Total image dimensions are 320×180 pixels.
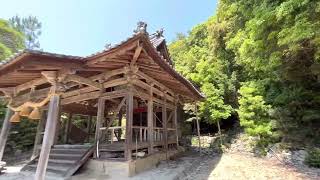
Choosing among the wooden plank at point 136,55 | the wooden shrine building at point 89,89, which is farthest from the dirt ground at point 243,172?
the wooden plank at point 136,55

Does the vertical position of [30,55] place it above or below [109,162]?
above

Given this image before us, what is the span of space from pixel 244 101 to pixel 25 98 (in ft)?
35.6

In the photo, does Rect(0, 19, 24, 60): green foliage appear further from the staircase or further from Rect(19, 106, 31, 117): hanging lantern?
Rect(19, 106, 31, 117): hanging lantern

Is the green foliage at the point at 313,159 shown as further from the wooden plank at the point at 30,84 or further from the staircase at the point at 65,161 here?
the wooden plank at the point at 30,84

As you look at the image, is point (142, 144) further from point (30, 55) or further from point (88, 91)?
point (30, 55)

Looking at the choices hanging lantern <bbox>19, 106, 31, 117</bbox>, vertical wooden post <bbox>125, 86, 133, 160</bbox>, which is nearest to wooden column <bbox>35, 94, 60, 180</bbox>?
hanging lantern <bbox>19, 106, 31, 117</bbox>

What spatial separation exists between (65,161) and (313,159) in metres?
9.84

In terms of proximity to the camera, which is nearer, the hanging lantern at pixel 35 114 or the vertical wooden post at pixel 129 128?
the hanging lantern at pixel 35 114

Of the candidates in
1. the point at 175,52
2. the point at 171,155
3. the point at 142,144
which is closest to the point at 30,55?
the point at 142,144

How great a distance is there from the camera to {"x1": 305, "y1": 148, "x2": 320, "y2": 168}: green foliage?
1048 cm

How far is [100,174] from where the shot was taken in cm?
831

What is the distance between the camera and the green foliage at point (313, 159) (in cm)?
1048

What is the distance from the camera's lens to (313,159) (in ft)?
34.8

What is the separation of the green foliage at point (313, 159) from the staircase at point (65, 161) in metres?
8.91
